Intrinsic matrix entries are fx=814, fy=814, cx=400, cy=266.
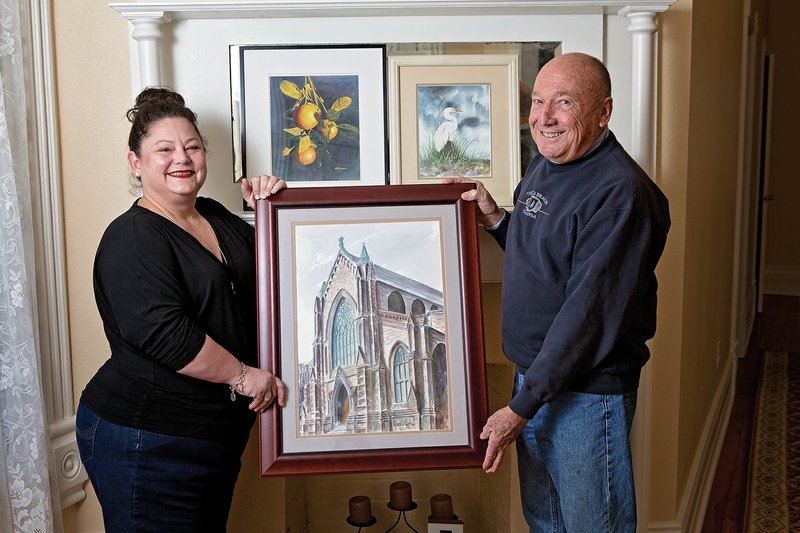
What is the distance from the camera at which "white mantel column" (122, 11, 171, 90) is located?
219cm

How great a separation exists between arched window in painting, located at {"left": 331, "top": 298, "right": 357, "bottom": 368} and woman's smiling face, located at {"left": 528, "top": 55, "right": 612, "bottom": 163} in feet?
1.92

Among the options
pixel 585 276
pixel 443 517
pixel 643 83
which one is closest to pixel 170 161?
pixel 585 276

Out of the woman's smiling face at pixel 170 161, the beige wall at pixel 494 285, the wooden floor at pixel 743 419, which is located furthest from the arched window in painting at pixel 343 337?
the wooden floor at pixel 743 419

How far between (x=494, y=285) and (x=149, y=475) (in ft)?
3.93

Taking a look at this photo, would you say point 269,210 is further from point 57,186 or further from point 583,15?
point 583,15

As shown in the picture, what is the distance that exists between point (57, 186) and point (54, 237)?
14cm

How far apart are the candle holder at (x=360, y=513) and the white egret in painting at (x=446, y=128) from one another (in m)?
1.39

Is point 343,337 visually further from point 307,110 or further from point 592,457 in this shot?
point 307,110

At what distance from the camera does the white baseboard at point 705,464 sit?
2697 mm

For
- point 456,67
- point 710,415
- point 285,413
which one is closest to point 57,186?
point 285,413

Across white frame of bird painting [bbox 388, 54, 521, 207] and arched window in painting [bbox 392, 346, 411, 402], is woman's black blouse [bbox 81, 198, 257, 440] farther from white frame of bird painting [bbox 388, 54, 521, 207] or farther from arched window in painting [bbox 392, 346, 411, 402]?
white frame of bird painting [bbox 388, 54, 521, 207]

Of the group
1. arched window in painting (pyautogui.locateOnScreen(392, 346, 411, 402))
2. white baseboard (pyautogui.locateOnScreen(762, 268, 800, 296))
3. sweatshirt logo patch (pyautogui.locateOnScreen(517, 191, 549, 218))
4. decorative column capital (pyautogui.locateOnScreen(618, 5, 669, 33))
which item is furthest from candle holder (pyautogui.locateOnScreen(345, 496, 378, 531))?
white baseboard (pyautogui.locateOnScreen(762, 268, 800, 296))

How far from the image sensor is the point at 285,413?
183 centimetres

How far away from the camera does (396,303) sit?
1.88 m
